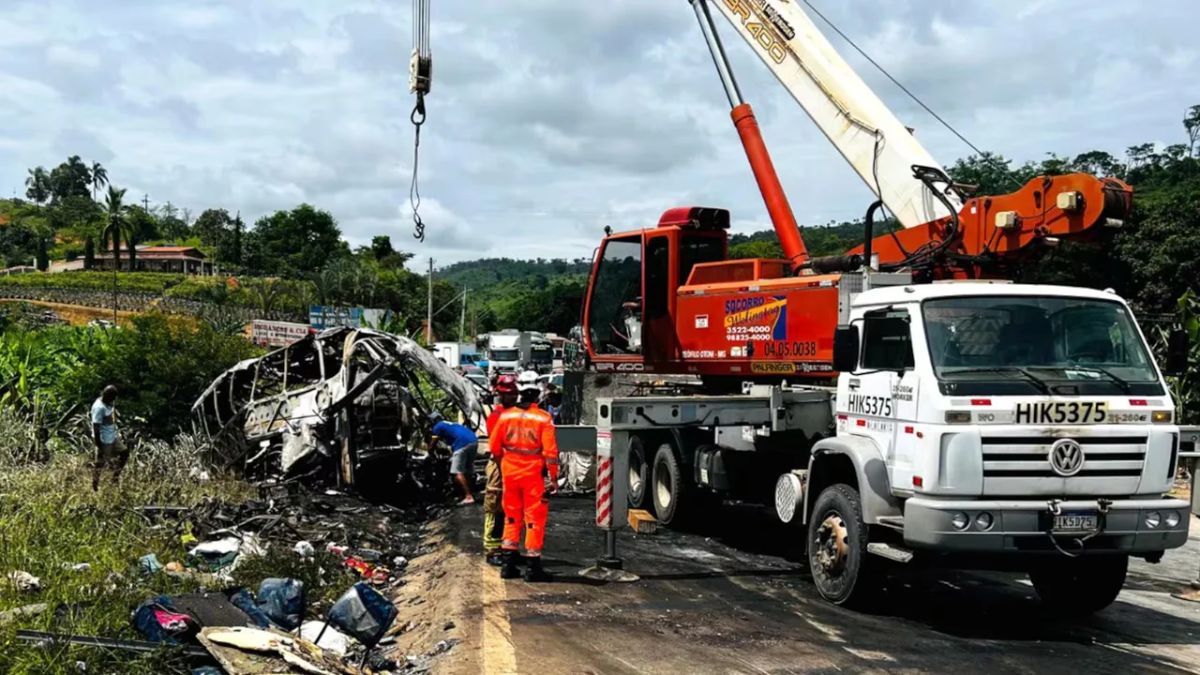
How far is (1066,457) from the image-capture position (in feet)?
21.8

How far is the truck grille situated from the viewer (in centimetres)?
658

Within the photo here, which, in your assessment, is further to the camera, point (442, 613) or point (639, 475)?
point (639, 475)

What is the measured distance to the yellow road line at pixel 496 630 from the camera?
19.4 feet

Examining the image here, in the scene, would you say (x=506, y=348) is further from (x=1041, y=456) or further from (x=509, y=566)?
(x=1041, y=456)

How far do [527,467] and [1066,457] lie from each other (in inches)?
160

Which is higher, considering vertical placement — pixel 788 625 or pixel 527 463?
pixel 527 463

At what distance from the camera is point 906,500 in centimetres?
689

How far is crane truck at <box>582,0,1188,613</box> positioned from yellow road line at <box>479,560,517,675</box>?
1357 mm

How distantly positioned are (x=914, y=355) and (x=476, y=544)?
207 inches

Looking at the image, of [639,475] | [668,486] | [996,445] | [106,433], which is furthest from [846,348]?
[106,433]

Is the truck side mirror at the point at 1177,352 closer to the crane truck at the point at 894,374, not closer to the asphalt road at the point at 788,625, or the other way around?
the crane truck at the point at 894,374

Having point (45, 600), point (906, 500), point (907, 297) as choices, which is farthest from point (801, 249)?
point (45, 600)

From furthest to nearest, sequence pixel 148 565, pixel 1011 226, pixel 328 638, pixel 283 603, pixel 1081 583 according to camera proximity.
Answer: pixel 1011 226 → pixel 148 565 → pixel 1081 583 → pixel 328 638 → pixel 283 603

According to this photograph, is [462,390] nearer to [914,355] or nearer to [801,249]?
[801,249]
